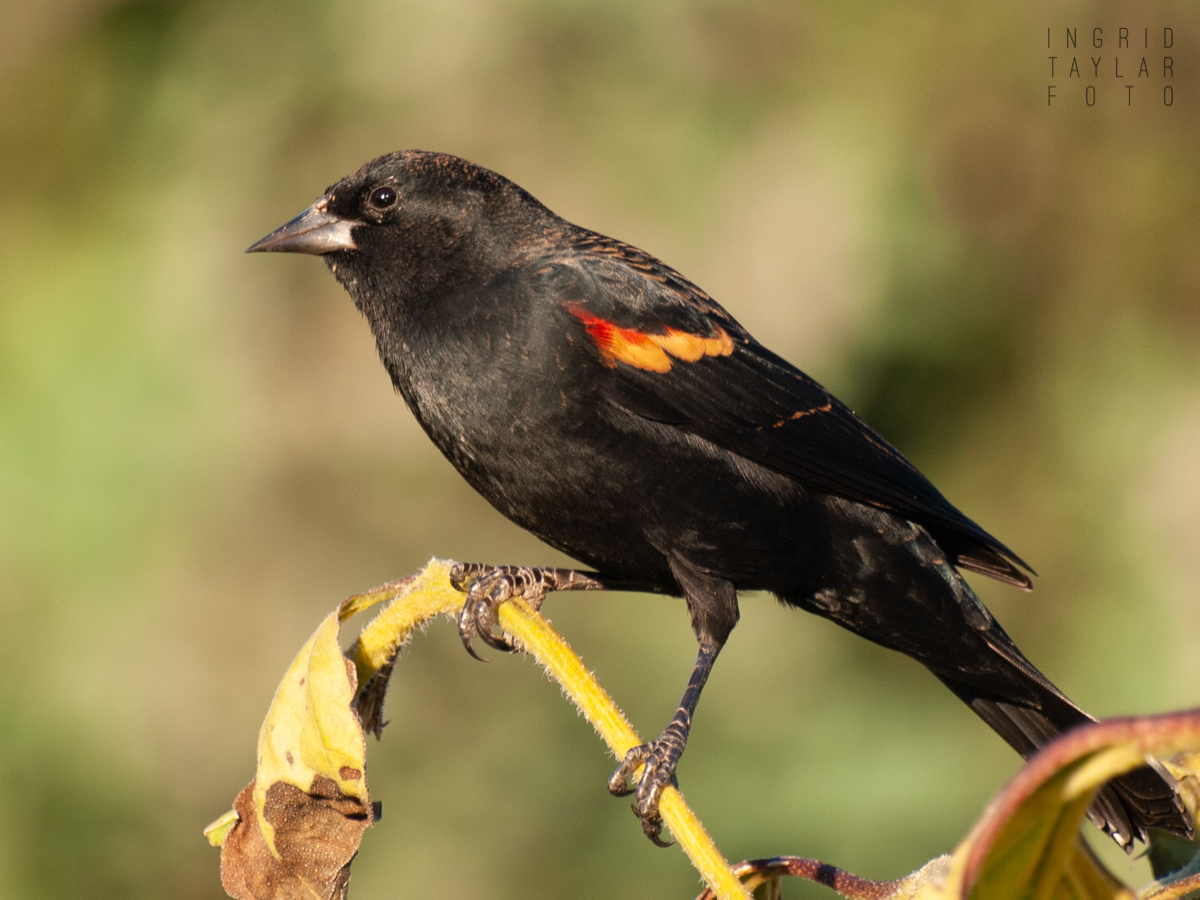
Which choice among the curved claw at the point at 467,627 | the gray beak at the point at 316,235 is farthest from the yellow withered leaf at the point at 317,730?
the gray beak at the point at 316,235

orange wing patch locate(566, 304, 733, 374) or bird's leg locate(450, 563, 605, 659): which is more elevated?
orange wing patch locate(566, 304, 733, 374)

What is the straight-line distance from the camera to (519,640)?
68.2 inches

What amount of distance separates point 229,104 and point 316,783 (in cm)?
452

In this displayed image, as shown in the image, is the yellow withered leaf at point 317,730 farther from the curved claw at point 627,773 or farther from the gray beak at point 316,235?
the gray beak at point 316,235

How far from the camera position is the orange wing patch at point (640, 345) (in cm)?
269

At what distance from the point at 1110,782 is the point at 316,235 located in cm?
212

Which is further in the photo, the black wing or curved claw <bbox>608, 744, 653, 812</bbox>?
the black wing

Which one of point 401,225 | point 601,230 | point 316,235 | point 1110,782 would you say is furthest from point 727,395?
point 601,230

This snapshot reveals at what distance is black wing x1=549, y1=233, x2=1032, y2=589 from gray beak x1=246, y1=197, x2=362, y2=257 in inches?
22.3

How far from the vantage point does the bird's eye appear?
297 cm

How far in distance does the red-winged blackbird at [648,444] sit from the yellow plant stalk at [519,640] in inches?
29.0

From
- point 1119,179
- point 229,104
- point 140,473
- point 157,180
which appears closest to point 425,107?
point 229,104

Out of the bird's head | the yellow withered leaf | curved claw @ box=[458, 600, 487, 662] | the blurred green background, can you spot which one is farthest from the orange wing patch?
the blurred green background

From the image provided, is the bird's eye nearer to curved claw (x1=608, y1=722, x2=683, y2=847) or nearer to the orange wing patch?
the orange wing patch
